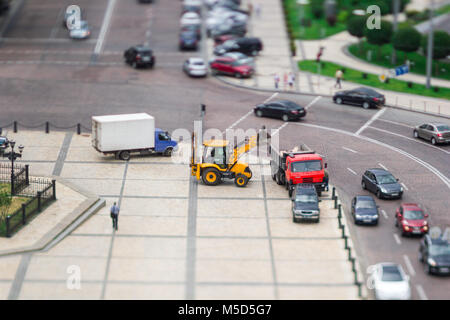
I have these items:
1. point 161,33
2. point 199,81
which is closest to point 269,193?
point 199,81

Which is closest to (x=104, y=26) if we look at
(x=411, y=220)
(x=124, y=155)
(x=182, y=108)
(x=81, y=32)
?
(x=81, y=32)

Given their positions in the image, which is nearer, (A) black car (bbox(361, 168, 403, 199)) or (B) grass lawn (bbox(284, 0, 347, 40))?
(A) black car (bbox(361, 168, 403, 199))

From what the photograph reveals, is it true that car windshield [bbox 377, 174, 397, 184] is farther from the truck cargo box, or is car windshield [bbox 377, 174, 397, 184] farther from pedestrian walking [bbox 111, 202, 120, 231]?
pedestrian walking [bbox 111, 202, 120, 231]

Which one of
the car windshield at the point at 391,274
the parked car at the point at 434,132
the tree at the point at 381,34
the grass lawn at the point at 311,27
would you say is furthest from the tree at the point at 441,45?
the car windshield at the point at 391,274

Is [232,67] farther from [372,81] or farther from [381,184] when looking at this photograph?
[381,184]

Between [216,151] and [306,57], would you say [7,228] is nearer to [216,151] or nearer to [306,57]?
[216,151]

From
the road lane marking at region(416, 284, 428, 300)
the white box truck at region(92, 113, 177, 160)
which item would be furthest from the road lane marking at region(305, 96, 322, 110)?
the road lane marking at region(416, 284, 428, 300)
